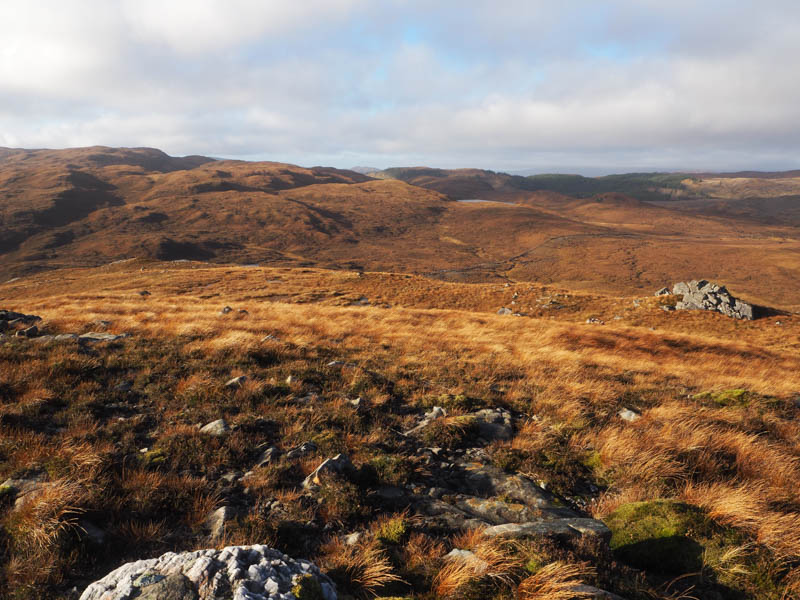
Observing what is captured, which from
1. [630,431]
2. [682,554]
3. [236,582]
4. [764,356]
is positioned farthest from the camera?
[764,356]

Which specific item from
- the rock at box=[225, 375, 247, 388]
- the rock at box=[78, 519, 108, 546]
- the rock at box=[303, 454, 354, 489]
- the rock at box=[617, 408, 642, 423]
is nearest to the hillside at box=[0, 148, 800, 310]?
the rock at box=[617, 408, 642, 423]

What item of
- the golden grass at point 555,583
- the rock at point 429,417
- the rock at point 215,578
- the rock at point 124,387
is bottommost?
the rock at point 429,417

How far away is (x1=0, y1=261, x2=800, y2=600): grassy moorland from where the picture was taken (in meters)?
3.59

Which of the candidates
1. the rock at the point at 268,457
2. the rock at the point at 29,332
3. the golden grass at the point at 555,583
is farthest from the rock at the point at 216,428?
the rock at the point at 29,332

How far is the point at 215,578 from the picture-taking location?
2873mm

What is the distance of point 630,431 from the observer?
6895 mm

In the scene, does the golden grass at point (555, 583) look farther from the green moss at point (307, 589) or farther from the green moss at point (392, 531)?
the green moss at point (307, 589)

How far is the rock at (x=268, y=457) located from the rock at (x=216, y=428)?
0.87 m

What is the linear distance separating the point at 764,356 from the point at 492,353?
17.7 m

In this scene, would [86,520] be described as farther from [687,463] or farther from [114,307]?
[114,307]

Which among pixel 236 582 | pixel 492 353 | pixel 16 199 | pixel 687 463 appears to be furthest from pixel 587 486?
pixel 16 199

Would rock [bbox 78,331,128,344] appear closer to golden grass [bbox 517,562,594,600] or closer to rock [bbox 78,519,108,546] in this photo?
rock [bbox 78,519,108,546]

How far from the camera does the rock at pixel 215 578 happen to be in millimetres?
2809

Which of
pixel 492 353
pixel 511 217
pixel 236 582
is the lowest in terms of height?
pixel 492 353
